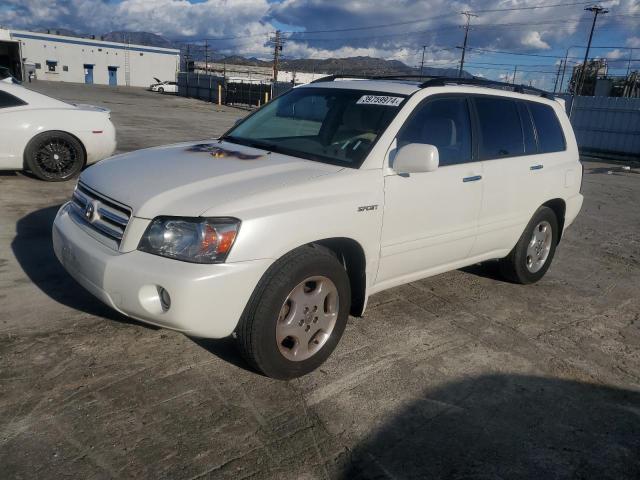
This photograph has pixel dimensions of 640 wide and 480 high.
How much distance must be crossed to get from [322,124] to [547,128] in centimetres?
228

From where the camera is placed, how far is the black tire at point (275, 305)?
9.66ft

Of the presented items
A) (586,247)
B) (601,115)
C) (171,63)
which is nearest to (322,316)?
(586,247)

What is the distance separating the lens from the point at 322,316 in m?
3.37

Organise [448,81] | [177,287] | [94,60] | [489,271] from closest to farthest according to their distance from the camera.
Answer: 1. [177,287]
2. [448,81]
3. [489,271]
4. [94,60]

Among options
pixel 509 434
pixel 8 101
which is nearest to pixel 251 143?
pixel 509 434

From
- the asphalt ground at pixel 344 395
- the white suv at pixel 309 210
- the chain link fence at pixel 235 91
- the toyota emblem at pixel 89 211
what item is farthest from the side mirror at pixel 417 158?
the chain link fence at pixel 235 91

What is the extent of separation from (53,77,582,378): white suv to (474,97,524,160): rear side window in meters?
0.02

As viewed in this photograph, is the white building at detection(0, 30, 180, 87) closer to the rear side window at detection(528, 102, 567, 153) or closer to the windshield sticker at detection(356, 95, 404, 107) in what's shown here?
the rear side window at detection(528, 102, 567, 153)

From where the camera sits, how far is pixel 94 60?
70250 millimetres

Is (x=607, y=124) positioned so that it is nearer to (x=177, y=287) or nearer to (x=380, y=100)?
(x=380, y=100)

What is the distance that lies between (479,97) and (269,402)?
290 centimetres

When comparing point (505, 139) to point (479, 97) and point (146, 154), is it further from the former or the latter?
point (146, 154)

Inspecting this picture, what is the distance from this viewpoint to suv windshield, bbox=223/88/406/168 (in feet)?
12.1

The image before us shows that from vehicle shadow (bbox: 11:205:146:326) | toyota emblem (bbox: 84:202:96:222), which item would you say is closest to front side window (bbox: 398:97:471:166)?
toyota emblem (bbox: 84:202:96:222)
